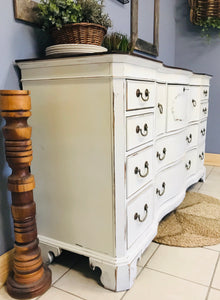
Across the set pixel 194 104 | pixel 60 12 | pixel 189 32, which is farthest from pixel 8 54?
pixel 189 32

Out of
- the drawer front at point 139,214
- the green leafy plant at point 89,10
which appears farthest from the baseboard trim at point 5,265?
the green leafy plant at point 89,10

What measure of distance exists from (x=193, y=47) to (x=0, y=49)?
2.38 m

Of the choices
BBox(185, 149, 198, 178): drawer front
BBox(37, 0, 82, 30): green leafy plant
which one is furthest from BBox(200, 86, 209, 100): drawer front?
BBox(37, 0, 82, 30): green leafy plant

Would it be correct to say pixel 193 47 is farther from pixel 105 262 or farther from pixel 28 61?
pixel 105 262

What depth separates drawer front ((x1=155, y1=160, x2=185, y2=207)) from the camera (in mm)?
1525

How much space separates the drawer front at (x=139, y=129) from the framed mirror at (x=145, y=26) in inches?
39.2

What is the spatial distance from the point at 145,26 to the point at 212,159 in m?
1.56

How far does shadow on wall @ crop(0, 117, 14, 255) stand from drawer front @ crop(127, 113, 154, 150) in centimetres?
54

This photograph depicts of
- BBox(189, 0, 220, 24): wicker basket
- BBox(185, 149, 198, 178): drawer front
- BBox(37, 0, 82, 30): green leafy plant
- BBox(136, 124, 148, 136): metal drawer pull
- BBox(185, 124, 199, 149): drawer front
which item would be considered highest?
BBox(189, 0, 220, 24): wicker basket

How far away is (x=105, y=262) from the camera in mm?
1138

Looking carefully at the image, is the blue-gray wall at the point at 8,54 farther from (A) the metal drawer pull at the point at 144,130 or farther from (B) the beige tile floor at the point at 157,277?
(A) the metal drawer pull at the point at 144,130

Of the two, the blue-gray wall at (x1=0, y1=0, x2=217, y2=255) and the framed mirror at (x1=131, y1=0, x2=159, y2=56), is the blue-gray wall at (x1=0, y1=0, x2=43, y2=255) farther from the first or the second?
the framed mirror at (x1=131, y1=0, x2=159, y2=56)

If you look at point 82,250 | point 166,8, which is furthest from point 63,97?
point 166,8

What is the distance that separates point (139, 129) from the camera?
1.16 meters
